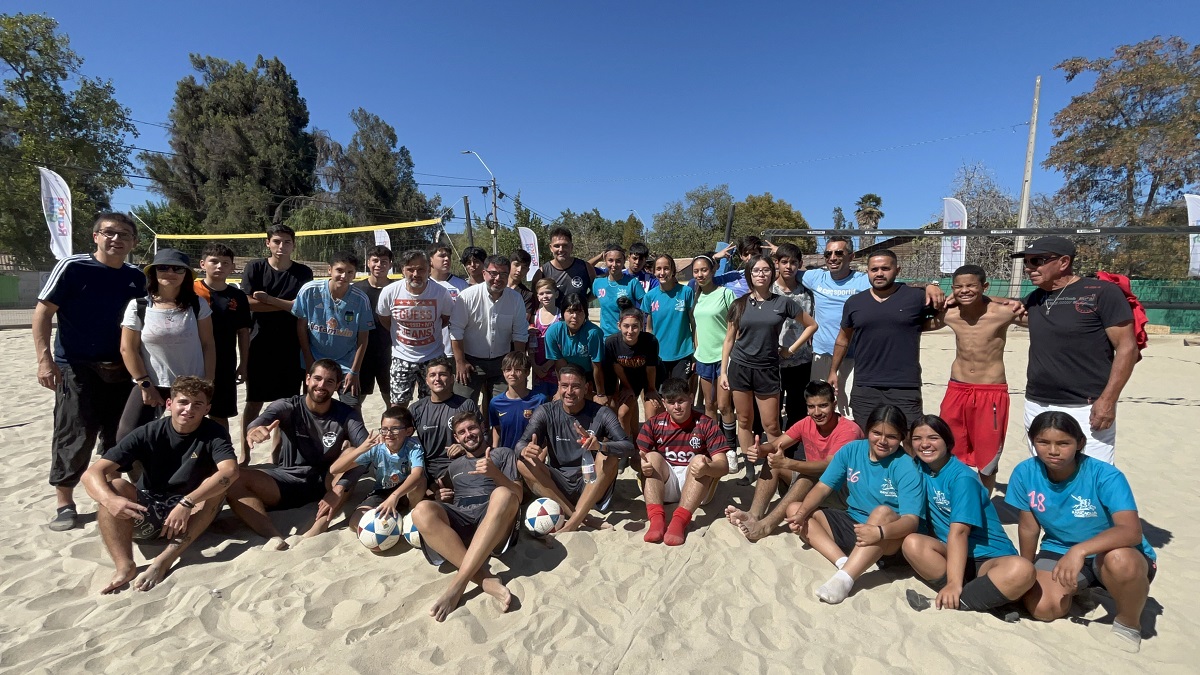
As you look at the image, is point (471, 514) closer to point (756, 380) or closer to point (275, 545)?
point (275, 545)

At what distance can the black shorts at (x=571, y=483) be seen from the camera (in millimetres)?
3551

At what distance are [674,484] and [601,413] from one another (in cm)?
68

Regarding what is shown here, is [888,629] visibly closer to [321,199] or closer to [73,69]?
[73,69]

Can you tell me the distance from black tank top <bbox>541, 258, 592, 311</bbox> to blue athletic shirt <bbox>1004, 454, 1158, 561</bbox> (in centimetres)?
340

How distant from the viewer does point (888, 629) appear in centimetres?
254

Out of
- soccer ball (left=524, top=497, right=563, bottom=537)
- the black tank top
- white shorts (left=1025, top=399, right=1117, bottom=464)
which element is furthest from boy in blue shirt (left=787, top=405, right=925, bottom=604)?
the black tank top

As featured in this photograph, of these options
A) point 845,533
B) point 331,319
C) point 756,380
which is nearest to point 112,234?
point 331,319

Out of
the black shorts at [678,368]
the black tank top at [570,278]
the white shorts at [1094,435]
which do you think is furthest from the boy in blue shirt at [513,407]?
the white shorts at [1094,435]

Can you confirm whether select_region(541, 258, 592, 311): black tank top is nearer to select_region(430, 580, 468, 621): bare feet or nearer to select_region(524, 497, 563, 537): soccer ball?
→ select_region(524, 497, 563, 537): soccer ball

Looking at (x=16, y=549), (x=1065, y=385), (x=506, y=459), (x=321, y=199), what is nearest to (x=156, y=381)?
(x=16, y=549)

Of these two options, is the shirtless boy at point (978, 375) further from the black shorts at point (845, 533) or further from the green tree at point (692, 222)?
the green tree at point (692, 222)

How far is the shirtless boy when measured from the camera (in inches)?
132

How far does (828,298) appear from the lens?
4.66 meters

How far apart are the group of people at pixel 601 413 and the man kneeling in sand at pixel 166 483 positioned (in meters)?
0.01
